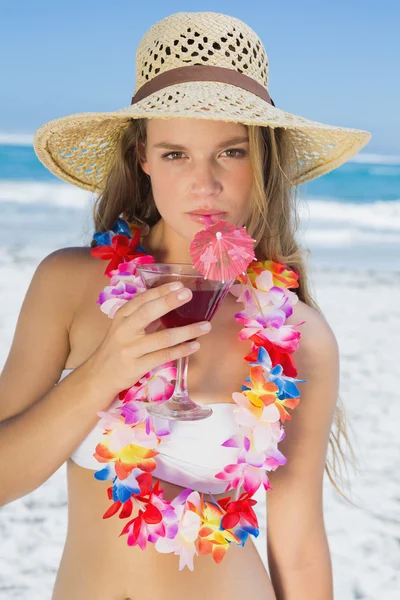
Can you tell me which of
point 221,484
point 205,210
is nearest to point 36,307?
point 205,210

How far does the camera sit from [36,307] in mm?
1994

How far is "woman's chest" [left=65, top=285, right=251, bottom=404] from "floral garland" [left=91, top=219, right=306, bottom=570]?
0.17 feet

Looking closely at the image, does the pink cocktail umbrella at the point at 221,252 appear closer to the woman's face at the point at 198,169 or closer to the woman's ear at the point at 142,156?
the woman's face at the point at 198,169

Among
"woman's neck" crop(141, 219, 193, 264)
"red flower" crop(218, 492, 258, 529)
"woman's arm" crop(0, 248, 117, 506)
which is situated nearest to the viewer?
"woman's arm" crop(0, 248, 117, 506)

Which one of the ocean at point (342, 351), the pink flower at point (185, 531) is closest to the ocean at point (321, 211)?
the ocean at point (342, 351)

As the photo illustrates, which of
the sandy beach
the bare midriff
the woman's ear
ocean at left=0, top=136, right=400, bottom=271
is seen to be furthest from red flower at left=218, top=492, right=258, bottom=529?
ocean at left=0, top=136, right=400, bottom=271

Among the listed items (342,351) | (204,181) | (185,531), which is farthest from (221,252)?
(342,351)

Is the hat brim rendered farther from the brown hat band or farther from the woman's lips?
the woman's lips

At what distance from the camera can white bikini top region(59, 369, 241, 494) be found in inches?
77.2

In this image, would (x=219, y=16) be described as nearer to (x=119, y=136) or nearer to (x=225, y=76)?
(x=225, y=76)

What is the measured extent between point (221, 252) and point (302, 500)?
2.62ft

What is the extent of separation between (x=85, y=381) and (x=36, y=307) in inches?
13.6

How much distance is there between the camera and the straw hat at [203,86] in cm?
190

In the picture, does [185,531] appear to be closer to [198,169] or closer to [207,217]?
[207,217]
